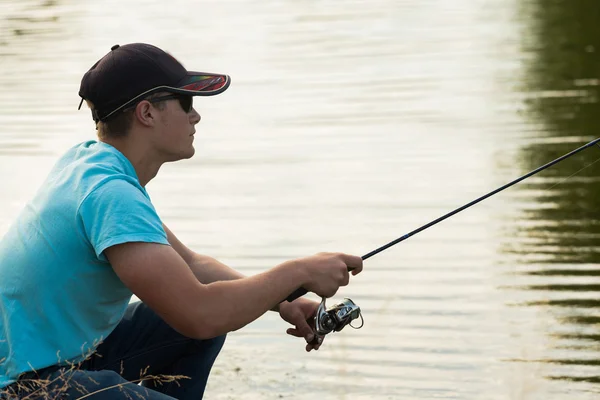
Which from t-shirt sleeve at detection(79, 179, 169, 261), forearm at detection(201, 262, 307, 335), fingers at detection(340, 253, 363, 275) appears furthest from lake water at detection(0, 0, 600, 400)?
t-shirt sleeve at detection(79, 179, 169, 261)

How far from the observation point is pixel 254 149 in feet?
25.0

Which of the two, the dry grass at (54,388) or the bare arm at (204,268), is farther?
the bare arm at (204,268)

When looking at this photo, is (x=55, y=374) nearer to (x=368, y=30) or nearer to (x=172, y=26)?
(x=368, y=30)

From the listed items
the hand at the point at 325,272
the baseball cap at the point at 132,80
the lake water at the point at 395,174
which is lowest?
the lake water at the point at 395,174

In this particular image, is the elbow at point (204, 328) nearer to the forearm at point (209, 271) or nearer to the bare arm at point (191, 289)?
the bare arm at point (191, 289)

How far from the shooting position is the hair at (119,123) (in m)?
2.94

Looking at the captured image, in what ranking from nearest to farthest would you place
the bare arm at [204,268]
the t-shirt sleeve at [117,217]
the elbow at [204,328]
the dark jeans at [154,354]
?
the t-shirt sleeve at [117,217], the elbow at [204,328], the dark jeans at [154,354], the bare arm at [204,268]

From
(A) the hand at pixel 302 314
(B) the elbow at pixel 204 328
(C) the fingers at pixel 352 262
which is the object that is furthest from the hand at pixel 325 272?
(A) the hand at pixel 302 314

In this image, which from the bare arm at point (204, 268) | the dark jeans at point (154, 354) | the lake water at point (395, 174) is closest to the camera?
the dark jeans at point (154, 354)

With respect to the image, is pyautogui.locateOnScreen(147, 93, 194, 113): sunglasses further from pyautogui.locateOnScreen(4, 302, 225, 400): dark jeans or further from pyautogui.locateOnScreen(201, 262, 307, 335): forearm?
pyautogui.locateOnScreen(4, 302, 225, 400): dark jeans

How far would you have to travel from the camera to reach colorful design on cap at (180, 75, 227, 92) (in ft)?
9.80

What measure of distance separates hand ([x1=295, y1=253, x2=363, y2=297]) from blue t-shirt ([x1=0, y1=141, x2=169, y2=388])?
41cm

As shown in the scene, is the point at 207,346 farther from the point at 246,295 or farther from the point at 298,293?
the point at 246,295

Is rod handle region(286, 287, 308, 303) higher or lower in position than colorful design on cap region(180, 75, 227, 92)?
lower
